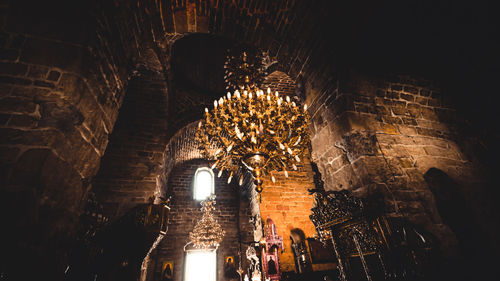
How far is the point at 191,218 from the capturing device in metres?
9.84

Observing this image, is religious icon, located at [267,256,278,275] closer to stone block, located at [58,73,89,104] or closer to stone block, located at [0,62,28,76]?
stone block, located at [58,73,89,104]

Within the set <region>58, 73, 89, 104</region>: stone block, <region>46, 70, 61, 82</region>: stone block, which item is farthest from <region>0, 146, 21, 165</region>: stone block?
<region>46, 70, 61, 82</region>: stone block

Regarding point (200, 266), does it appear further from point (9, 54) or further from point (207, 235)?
point (9, 54)

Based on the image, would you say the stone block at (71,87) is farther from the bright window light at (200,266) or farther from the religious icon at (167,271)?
the bright window light at (200,266)

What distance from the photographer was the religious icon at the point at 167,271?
8289mm

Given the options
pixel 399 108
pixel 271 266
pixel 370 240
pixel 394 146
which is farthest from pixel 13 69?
pixel 271 266

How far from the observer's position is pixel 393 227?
6.79 ft

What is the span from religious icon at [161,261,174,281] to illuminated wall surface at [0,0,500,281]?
17.4ft

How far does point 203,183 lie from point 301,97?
8.79 metres

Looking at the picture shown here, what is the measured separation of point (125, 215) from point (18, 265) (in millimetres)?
3507

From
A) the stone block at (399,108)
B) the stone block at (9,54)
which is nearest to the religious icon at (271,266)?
the stone block at (399,108)

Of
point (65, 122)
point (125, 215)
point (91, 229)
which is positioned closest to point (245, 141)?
point (65, 122)

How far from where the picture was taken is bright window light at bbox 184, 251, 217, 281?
29.4 feet

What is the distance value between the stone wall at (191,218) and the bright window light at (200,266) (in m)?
0.27
